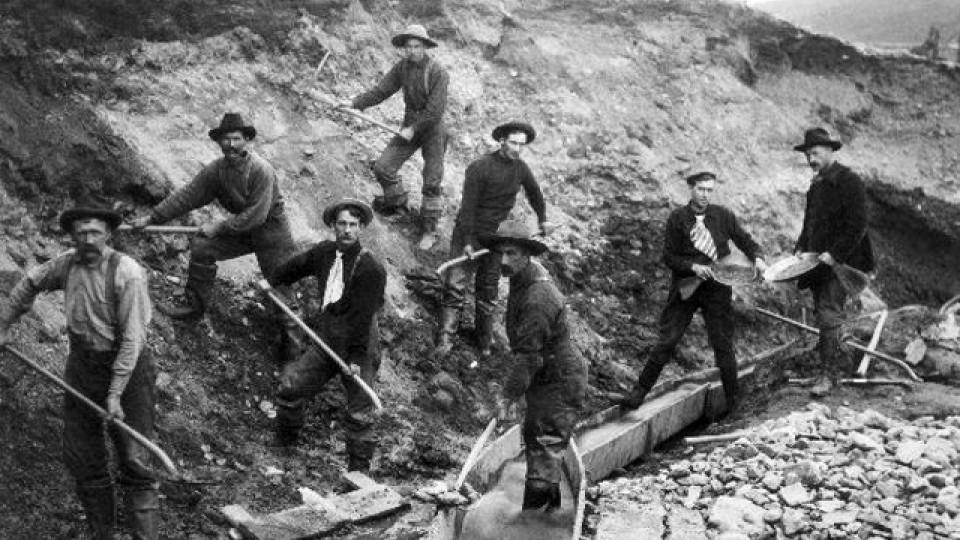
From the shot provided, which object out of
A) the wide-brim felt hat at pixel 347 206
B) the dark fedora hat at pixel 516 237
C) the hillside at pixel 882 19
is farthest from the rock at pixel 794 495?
the hillside at pixel 882 19

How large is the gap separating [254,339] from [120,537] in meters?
2.19

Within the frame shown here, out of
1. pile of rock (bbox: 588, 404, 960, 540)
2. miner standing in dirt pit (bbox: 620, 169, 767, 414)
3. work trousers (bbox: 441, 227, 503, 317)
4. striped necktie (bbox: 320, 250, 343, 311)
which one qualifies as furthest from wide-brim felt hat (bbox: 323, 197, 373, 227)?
miner standing in dirt pit (bbox: 620, 169, 767, 414)

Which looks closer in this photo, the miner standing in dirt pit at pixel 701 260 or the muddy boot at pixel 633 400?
the miner standing in dirt pit at pixel 701 260

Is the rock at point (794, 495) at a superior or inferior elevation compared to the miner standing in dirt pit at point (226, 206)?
inferior

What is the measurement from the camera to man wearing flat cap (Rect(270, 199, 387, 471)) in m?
6.37

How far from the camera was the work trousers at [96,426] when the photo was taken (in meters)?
5.18

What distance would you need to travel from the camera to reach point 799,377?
9.16 m

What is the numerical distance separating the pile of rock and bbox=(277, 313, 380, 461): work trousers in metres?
1.72

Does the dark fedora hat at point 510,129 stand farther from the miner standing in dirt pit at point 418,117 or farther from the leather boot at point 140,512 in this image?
the leather boot at point 140,512

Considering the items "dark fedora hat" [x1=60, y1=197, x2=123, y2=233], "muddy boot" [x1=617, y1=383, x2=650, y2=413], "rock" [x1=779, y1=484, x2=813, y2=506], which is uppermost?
"dark fedora hat" [x1=60, y1=197, x2=123, y2=233]

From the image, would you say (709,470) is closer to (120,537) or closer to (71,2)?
(120,537)

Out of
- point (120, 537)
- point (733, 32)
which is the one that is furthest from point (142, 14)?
point (733, 32)

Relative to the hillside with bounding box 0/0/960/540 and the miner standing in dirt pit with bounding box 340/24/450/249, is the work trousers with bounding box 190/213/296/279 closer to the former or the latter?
the hillside with bounding box 0/0/960/540

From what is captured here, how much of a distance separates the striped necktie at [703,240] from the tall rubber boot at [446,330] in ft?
7.26
